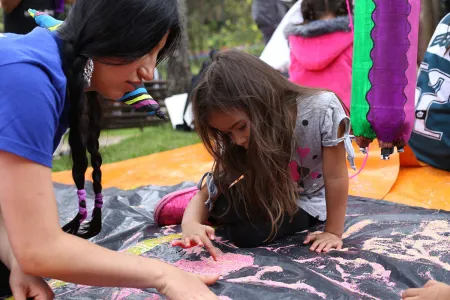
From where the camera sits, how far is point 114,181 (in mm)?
3010

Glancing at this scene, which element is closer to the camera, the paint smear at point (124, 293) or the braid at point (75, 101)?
the braid at point (75, 101)

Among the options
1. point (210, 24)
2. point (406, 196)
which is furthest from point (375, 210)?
point (210, 24)

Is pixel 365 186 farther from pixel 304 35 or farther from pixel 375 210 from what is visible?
pixel 304 35

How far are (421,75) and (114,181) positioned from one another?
167 centimetres

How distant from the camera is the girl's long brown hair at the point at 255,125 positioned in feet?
5.27

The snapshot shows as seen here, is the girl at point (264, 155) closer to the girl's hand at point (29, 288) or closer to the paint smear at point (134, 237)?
the paint smear at point (134, 237)

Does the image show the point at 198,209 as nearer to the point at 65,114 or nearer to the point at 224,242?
the point at 224,242

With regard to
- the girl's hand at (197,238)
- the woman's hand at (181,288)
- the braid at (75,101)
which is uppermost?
the braid at (75,101)

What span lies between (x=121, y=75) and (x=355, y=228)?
106 cm

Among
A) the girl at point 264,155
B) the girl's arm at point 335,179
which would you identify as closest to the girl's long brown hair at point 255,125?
the girl at point 264,155

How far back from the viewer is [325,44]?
3412 mm

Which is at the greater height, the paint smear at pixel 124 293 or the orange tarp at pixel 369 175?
the paint smear at pixel 124 293

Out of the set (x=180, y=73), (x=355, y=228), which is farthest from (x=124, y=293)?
(x=180, y=73)

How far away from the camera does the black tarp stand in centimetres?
143
